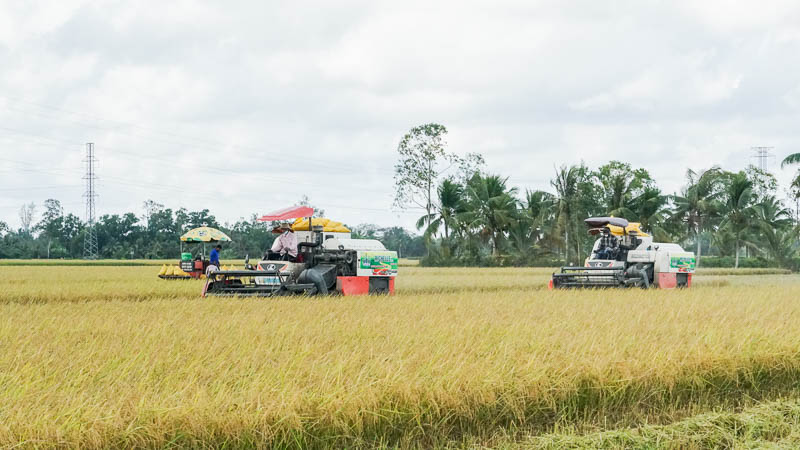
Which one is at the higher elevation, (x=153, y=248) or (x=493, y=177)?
(x=493, y=177)

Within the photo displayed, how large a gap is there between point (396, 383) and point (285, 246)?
8.71 m

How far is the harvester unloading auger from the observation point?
1528cm

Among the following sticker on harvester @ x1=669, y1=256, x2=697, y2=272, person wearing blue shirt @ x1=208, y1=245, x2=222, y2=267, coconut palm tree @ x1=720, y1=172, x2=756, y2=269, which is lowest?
sticker on harvester @ x1=669, y1=256, x2=697, y2=272

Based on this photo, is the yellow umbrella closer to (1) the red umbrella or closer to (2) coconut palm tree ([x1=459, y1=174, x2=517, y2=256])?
(1) the red umbrella

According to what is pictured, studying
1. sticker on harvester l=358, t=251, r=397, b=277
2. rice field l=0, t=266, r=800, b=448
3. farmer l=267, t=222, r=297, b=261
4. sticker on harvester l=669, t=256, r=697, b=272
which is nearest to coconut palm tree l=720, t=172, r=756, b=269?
sticker on harvester l=669, t=256, r=697, b=272

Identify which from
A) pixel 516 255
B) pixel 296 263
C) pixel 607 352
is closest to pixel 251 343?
pixel 607 352

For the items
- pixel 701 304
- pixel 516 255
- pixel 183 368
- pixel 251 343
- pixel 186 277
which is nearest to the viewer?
pixel 183 368

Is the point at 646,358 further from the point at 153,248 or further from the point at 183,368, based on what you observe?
the point at 153,248

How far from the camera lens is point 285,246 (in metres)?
12.6

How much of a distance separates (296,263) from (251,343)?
6618 millimetres

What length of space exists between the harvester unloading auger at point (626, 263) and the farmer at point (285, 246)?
5878mm

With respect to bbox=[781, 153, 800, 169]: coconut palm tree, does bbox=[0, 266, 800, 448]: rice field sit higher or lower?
lower

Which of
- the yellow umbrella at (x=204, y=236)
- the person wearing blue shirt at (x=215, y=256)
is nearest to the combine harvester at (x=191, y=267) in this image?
the yellow umbrella at (x=204, y=236)

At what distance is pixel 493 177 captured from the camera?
1419 inches
